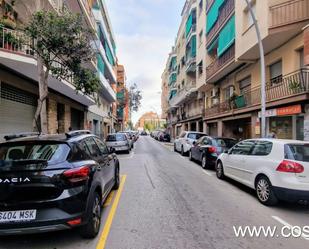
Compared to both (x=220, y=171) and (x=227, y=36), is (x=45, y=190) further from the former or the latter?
(x=227, y=36)

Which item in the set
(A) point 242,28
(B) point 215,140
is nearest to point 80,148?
(B) point 215,140

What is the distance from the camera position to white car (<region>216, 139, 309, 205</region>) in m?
5.48

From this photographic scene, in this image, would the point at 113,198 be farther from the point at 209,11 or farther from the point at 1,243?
the point at 209,11

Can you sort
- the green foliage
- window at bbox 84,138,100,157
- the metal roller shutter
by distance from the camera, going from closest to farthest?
window at bbox 84,138,100,157, the green foliage, the metal roller shutter

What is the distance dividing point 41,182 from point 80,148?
Answer: 3.06 feet

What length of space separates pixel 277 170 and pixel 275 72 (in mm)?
10054

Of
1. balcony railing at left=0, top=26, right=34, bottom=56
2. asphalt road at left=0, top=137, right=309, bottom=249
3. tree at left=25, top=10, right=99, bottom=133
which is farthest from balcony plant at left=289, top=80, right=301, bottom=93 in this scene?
balcony railing at left=0, top=26, right=34, bottom=56

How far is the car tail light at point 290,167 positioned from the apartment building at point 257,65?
17.7 ft

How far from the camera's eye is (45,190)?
358cm

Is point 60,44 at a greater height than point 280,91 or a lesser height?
greater

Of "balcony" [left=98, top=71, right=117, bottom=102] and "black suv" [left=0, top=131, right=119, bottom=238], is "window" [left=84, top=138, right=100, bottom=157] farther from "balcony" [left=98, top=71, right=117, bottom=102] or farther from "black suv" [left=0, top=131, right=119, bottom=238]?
"balcony" [left=98, top=71, right=117, bottom=102]

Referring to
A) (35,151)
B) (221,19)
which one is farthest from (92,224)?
(221,19)

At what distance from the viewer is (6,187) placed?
3549 mm

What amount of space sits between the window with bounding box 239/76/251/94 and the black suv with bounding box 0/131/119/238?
50.9ft
